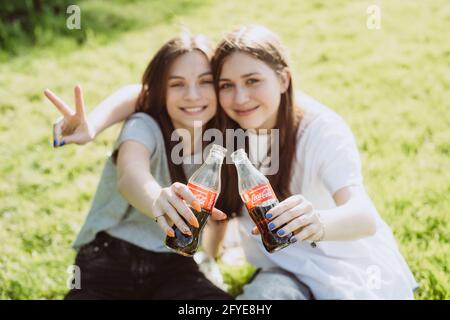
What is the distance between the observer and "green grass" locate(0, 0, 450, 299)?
11.3 feet

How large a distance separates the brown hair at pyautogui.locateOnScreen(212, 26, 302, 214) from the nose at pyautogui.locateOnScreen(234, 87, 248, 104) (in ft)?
0.49

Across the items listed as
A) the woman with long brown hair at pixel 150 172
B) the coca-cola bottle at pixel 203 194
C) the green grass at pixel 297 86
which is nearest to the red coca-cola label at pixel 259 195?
the coca-cola bottle at pixel 203 194

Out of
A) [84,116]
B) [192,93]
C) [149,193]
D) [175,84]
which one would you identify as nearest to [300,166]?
[192,93]

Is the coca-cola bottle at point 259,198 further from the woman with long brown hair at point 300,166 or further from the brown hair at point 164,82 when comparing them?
the brown hair at point 164,82

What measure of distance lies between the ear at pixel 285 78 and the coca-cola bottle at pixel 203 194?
33.1 inches

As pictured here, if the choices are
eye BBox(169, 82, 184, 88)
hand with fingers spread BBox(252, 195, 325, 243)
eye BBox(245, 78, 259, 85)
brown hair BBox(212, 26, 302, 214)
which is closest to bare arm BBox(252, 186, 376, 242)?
hand with fingers spread BBox(252, 195, 325, 243)

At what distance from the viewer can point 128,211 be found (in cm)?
300

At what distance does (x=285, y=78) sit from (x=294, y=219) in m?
1.06

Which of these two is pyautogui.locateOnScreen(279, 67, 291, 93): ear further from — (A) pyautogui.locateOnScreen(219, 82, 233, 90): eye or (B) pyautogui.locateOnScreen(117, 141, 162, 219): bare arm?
(B) pyautogui.locateOnScreen(117, 141, 162, 219): bare arm

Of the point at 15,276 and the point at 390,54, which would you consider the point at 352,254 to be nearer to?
the point at 15,276

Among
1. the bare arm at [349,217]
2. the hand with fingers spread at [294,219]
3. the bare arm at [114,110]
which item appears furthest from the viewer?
the bare arm at [114,110]

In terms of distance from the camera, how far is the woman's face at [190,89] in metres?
2.84
